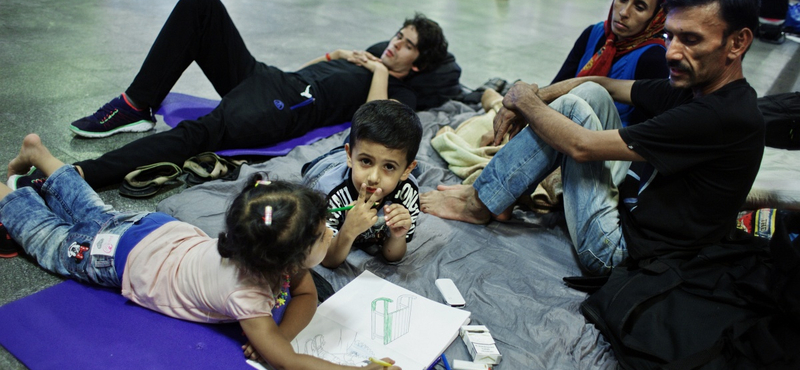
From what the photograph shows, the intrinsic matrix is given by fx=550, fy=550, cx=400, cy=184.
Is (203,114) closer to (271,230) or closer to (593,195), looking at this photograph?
(271,230)

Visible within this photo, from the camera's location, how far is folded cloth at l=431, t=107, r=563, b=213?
2.48 m

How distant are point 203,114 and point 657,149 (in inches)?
88.3

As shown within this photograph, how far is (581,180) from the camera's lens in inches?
78.8

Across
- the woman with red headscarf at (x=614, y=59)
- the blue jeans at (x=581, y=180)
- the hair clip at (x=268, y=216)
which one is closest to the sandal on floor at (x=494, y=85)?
the woman with red headscarf at (x=614, y=59)

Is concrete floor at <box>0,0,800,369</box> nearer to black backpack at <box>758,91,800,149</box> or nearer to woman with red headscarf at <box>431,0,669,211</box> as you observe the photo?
woman with red headscarf at <box>431,0,669,211</box>

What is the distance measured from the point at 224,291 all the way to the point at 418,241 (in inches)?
36.4

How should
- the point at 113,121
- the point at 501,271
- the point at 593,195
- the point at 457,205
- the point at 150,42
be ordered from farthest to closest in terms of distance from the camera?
the point at 150,42 → the point at 113,121 → the point at 457,205 → the point at 501,271 → the point at 593,195

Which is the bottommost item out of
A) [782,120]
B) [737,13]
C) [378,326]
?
[378,326]

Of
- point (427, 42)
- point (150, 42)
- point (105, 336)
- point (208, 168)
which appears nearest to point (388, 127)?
point (105, 336)

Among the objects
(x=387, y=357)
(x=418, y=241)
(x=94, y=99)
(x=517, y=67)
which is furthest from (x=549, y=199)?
(x=517, y=67)

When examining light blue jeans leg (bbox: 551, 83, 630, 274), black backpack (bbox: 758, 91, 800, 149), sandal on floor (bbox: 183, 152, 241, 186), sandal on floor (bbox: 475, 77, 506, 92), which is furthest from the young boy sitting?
sandal on floor (bbox: 475, 77, 506, 92)

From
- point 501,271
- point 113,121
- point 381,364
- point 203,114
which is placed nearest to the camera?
point 381,364

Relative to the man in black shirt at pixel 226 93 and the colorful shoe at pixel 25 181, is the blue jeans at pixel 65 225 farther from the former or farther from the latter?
the man in black shirt at pixel 226 93

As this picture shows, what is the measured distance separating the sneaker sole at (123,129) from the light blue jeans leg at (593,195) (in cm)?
199
